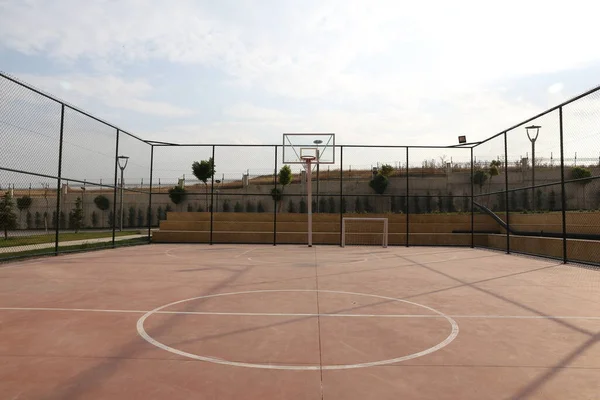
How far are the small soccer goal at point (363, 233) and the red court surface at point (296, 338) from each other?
936cm

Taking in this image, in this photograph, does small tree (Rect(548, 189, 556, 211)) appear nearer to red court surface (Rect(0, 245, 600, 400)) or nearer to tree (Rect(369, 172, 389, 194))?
tree (Rect(369, 172, 389, 194))

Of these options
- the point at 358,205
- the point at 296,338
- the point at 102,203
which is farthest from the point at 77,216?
the point at 296,338

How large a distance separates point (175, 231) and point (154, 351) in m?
13.3

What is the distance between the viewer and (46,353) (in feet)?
8.91

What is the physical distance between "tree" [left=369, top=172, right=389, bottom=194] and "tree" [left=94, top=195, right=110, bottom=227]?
59.0ft

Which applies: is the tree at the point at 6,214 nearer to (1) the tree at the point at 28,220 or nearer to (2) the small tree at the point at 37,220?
(1) the tree at the point at 28,220

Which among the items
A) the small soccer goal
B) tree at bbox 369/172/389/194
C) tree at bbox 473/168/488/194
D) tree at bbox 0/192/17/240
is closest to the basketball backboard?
the small soccer goal

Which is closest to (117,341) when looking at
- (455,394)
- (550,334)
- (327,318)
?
(327,318)

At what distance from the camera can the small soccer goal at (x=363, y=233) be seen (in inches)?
614

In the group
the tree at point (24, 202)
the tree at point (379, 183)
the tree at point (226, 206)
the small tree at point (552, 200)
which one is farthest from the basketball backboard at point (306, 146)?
the tree at point (24, 202)

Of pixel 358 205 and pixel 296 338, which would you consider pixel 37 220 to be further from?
pixel 296 338

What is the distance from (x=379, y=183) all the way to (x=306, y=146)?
10683mm

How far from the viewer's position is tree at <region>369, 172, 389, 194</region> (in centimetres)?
2441

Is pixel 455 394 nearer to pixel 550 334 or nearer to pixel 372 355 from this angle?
pixel 372 355
